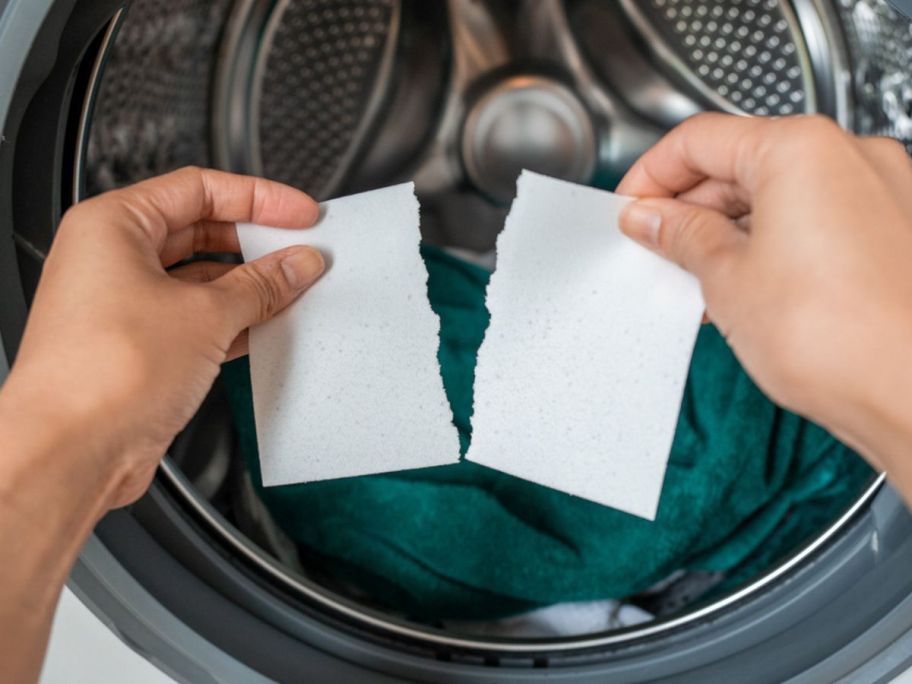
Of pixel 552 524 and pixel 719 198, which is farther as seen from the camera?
pixel 552 524

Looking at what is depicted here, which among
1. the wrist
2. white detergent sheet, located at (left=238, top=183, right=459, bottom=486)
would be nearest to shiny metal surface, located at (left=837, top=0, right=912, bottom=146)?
white detergent sheet, located at (left=238, top=183, right=459, bottom=486)

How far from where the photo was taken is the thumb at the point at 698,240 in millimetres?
541

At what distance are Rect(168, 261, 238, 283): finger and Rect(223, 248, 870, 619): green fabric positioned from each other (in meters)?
0.13

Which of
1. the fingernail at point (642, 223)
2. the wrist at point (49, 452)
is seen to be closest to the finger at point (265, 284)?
the wrist at point (49, 452)

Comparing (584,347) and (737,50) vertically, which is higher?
(737,50)

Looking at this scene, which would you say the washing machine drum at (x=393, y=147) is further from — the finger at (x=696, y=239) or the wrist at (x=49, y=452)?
the finger at (x=696, y=239)

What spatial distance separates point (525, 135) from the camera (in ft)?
3.34

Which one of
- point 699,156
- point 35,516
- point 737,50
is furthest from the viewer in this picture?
point 737,50

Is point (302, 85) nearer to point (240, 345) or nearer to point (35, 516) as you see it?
point (240, 345)

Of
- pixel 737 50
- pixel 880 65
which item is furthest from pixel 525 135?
pixel 880 65

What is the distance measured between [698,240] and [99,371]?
1.27ft

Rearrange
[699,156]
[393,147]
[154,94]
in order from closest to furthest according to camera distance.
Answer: [699,156] < [154,94] < [393,147]

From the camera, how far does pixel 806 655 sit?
0.61 metres

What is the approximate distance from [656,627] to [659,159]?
1.21 feet
